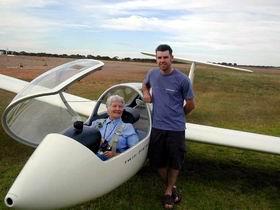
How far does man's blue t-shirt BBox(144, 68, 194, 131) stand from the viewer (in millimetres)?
5848

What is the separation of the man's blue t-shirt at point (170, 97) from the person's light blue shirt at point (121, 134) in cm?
45

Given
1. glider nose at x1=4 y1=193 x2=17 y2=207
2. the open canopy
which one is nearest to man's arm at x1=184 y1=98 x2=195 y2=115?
the open canopy

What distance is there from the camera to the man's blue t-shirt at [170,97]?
19.2 feet

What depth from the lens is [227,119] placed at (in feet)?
48.5

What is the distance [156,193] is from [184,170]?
1.51 metres

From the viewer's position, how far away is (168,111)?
19.5 ft

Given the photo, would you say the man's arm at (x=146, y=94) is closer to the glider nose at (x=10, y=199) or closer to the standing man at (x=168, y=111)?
the standing man at (x=168, y=111)

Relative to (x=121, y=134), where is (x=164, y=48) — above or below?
above

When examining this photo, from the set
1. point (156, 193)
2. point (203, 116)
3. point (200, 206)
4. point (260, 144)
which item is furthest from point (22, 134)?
point (203, 116)

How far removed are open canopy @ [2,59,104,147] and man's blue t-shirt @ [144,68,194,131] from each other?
3.04 ft

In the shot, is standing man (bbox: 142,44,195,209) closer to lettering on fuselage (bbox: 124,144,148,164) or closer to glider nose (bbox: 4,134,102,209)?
lettering on fuselage (bbox: 124,144,148,164)

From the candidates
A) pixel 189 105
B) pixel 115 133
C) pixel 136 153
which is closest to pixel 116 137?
pixel 115 133

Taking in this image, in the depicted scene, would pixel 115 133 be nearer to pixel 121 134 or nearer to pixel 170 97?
pixel 121 134

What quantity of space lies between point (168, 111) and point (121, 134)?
2.39 ft
